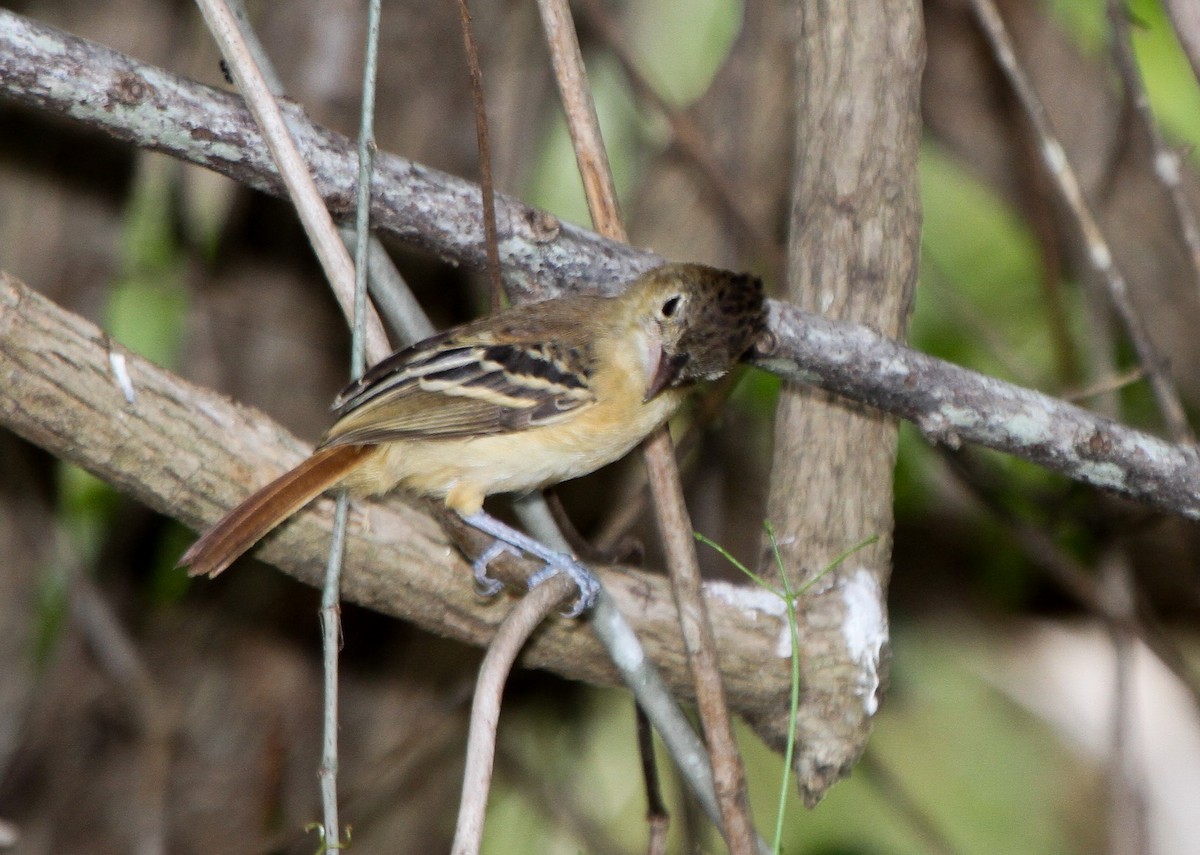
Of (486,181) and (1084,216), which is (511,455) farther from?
(1084,216)

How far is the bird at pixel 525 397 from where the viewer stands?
2.40 m

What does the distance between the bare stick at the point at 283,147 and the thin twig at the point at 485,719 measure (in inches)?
24.6

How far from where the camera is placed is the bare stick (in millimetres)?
2031

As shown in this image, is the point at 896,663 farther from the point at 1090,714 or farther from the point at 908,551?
the point at 1090,714

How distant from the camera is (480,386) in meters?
2.54

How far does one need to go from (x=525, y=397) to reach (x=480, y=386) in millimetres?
94

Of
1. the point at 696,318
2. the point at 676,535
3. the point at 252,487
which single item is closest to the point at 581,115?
the point at 696,318

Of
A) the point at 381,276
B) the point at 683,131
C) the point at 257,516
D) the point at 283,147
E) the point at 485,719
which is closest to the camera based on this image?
the point at 485,719

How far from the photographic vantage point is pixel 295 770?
3518 mm

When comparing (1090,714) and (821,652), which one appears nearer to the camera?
(821,652)

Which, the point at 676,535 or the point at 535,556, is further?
the point at 535,556

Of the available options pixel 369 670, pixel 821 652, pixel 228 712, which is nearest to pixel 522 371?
pixel 821 652

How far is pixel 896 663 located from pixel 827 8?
2.13 m

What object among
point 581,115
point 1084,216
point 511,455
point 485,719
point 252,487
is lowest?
point 485,719
